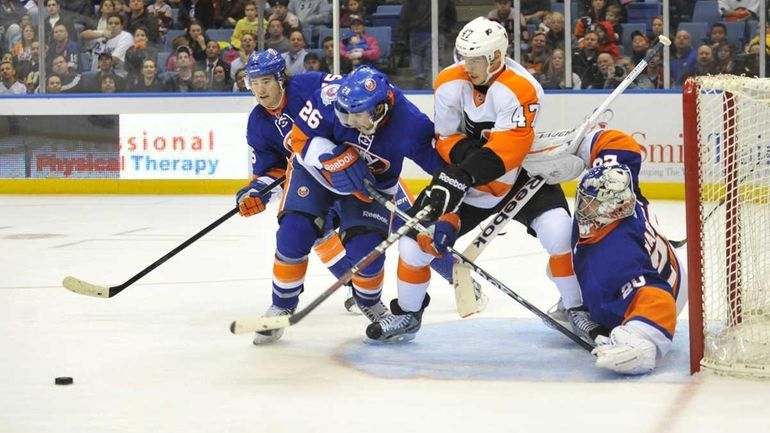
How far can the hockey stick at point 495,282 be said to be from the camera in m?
3.59

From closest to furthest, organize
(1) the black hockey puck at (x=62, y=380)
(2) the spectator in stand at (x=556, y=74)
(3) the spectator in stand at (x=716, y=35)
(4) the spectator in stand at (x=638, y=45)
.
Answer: (1) the black hockey puck at (x=62, y=380) → (3) the spectator in stand at (x=716, y=35) → (4) the spectator in stand at (x=638, y=45) → (2) the spectator in stand at (x=556, y=74)

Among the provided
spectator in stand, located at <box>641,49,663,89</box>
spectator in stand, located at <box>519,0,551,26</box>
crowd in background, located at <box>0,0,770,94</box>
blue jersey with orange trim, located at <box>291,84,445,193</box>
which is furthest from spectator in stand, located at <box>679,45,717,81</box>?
blue jersey with orange trim, located at <box>291,84,445,193</box>

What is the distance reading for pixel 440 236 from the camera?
11.8 feet

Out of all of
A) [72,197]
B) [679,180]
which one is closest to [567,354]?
[679,180]

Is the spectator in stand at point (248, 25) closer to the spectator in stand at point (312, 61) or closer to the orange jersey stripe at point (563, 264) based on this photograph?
the spectator in stand at point (312, 61)

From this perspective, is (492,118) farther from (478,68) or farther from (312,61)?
(312,61)

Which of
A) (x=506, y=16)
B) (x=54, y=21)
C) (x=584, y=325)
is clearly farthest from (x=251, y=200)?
(x=54, y=21)

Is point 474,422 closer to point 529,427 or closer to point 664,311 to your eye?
point 529,427

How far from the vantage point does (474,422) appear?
9.53 ft

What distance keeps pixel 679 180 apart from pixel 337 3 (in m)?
2.60

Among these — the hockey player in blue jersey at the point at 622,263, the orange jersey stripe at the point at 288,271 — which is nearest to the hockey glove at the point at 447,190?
the hockey player in blue jersey at the point at 622,263

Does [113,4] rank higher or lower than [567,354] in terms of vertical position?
higher

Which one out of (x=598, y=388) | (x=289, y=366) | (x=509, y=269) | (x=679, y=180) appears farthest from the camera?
(x=679, y=180)

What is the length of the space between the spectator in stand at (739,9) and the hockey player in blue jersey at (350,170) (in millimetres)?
4638
